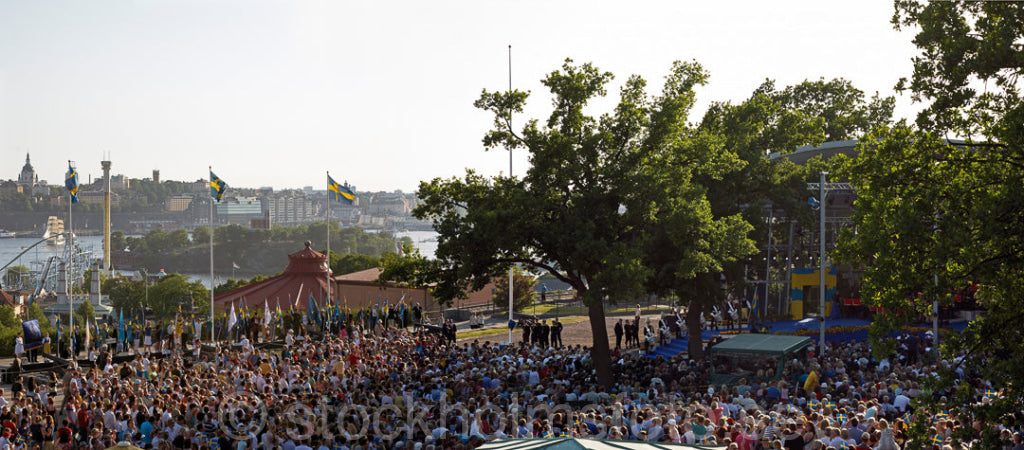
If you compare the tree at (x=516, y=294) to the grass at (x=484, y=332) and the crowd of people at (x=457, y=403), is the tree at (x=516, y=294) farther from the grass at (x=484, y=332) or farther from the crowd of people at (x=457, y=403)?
the crowd of people at (x=457, y=403)

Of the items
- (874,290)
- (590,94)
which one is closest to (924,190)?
(874,290)

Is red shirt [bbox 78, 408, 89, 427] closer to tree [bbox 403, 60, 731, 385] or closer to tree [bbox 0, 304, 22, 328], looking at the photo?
tree [bbox 403, 60, 731, 385]

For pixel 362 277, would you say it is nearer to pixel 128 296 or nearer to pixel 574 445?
pixel 574 445

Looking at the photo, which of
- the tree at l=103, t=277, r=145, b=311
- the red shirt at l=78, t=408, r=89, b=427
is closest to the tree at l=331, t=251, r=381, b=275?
the tree at l=103, t=277, r=145, b=311

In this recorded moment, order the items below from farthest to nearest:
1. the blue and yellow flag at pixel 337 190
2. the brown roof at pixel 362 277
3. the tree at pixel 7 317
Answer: the tree at pixel 7 317
the brown roof at pixel 362 277
the blue and yellow flag at pixel 337 190

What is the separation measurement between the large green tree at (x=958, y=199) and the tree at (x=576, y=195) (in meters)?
10.8

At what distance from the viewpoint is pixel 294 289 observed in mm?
46656

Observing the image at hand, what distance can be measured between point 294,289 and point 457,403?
103 feet

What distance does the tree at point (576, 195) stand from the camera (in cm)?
2386

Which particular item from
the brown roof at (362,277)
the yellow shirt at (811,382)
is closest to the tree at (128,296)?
the brown roof at (362,277)

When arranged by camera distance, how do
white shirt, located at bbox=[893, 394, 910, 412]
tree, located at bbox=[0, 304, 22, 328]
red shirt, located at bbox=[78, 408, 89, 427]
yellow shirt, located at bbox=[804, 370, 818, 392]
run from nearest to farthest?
white shirt, located at bbox=[893, 394, 910, 412] < red shirt, located at bbox=[78, 408, 89, 427] < yellow shirt, located at bbox=[804, 370, 818, 392] < tree, located at bbox=[0, 304, 22, 328]

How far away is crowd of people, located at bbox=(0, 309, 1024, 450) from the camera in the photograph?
14148 millimetres

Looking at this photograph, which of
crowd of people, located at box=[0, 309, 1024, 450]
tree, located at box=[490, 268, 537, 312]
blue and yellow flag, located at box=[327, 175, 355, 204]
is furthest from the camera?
tree, located at box=[490, 268, 537, 312]

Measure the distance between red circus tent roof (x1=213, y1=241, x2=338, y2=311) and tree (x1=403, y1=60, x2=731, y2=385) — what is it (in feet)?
71.3
